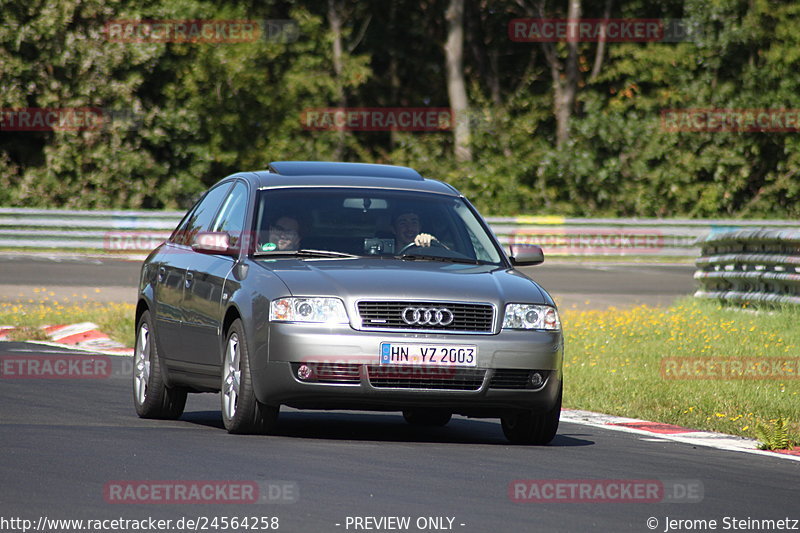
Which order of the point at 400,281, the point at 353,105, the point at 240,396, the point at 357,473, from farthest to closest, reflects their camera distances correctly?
the point at 353,105
the point at 240,396
the point at 400,281
the point at 357,473

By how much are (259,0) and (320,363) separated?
128 ft

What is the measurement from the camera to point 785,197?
145 feet

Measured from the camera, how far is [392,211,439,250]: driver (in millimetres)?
10922

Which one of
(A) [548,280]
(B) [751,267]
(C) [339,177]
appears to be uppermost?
(C) [339,177]

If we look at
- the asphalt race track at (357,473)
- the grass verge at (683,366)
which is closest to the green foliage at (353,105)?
the grass verge at (683,366)

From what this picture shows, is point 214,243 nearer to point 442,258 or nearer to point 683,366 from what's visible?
point 442,258

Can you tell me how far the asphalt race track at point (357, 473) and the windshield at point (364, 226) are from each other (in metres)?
1.16

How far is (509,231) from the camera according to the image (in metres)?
37.9

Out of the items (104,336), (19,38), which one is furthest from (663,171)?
(104,336)

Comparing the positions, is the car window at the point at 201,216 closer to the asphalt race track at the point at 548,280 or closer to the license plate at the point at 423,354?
the license plate at the point at 423,354

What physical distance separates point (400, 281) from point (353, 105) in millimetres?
40201

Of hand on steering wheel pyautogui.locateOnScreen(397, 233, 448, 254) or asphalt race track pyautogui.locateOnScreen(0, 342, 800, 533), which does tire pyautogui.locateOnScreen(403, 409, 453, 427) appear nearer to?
asphalt race track pyautogui.locateOnScreen(0, 342, 800, 533)

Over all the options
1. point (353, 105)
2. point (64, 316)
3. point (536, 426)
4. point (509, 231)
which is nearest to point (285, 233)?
point (536, 426)

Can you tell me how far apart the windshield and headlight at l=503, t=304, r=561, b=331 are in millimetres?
833
